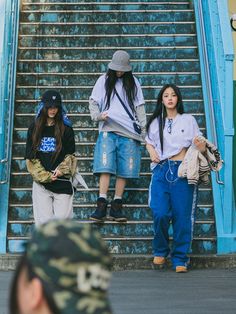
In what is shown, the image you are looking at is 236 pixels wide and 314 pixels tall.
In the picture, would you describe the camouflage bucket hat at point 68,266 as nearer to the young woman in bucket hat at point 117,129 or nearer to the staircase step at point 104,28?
the young woman in bucket hat at point 117,129

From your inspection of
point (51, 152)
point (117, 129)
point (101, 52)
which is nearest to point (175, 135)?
point (117, 129)

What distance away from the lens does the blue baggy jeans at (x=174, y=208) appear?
9.28 m

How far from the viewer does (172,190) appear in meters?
9.30

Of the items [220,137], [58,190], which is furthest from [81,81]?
[58,190]

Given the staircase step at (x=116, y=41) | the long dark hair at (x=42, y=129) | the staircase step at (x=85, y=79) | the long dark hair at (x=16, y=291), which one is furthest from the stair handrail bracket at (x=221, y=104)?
the long dark hair at (x=16, y=291)

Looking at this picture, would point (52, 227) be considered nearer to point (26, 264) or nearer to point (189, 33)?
point (26, 264)

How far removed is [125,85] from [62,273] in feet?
27.7

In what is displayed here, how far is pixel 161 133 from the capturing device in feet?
31.0

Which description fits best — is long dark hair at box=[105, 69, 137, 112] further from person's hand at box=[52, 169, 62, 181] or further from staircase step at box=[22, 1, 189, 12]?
staircase step at box=[22, 1, 189, 12]

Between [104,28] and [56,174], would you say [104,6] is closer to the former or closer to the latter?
[104,28]

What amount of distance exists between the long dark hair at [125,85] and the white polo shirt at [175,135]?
849mm

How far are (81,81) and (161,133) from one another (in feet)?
10.1

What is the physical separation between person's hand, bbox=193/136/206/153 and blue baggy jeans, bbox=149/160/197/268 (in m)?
0.29

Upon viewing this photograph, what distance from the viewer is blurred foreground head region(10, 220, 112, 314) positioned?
197 cm
